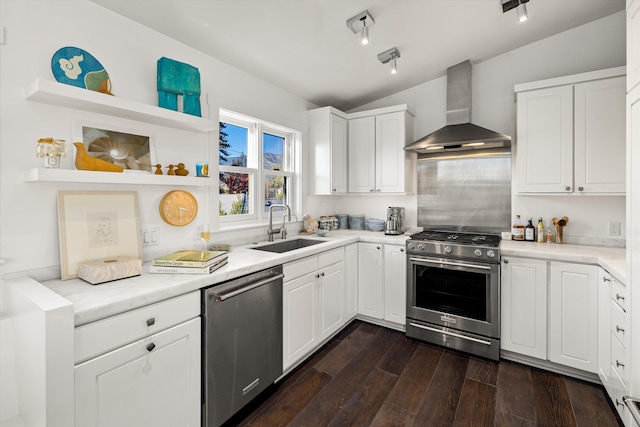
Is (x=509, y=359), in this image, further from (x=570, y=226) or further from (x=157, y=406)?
(x=157, y=406)

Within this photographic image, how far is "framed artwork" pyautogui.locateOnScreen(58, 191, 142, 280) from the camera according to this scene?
1.68 m

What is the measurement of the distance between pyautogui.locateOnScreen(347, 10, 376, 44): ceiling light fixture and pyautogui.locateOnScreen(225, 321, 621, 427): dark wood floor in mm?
2527

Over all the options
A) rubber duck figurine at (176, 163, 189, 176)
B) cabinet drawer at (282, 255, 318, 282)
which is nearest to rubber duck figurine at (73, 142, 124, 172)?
rubber duck figurine at (176, 163, 189, 176)

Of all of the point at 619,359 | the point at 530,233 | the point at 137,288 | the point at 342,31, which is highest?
the point at 342,31

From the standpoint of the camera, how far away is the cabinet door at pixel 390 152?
352cm

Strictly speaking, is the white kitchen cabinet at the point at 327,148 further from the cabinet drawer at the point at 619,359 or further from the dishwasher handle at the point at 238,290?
the cabinet drawer at the point at 619,359

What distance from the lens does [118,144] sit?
194 centimetres

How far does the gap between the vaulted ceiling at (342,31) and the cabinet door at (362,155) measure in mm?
456

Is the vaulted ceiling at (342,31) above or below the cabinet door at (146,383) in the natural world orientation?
above

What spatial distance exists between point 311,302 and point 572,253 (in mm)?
2095

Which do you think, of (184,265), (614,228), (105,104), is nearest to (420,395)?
(184,265)

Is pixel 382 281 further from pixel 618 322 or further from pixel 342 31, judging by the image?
pixel 342 31

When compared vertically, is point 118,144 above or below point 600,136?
below

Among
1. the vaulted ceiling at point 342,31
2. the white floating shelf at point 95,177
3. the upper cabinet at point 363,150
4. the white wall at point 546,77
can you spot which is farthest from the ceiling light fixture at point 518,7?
the white floating shelf at point 95,177
